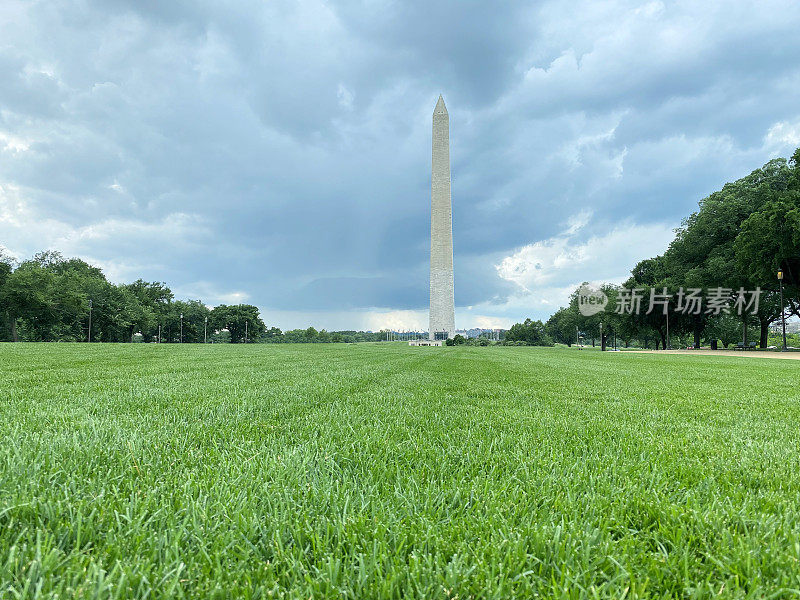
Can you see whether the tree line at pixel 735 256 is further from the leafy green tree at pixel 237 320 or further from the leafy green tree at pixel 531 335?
the leafy green tree at pixel 237 320

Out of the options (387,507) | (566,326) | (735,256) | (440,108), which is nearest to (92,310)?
(440,108)

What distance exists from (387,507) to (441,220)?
A: 1914 inches

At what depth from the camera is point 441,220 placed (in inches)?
1917

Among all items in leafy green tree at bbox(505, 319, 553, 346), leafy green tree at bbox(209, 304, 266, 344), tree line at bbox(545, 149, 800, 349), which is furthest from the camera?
leafy green tree at bbox(505, 319, 553, 346)

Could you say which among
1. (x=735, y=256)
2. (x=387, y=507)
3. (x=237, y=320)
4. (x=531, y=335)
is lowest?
(x=531, y=335)

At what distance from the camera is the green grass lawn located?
3.61ft

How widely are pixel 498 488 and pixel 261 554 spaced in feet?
3.31

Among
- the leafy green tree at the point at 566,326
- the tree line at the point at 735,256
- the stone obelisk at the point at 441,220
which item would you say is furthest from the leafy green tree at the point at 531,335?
the stone obelisk at the point at 441,220

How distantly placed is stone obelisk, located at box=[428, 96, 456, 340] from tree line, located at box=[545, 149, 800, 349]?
2086 cm

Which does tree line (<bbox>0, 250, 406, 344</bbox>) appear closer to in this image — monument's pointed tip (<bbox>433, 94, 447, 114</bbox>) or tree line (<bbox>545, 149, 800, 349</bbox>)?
monument's pointed tip (<bbox>433, 94, 447, 114</bbox>)

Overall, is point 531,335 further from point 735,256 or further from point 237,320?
point 237,320

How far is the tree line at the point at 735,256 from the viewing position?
86.9ft

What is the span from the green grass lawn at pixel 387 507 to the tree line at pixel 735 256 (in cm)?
3134

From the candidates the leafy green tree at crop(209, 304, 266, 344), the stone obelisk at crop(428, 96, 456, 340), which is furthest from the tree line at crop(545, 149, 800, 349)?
the leafy green tree at crop(209, 304, 266, 344)
